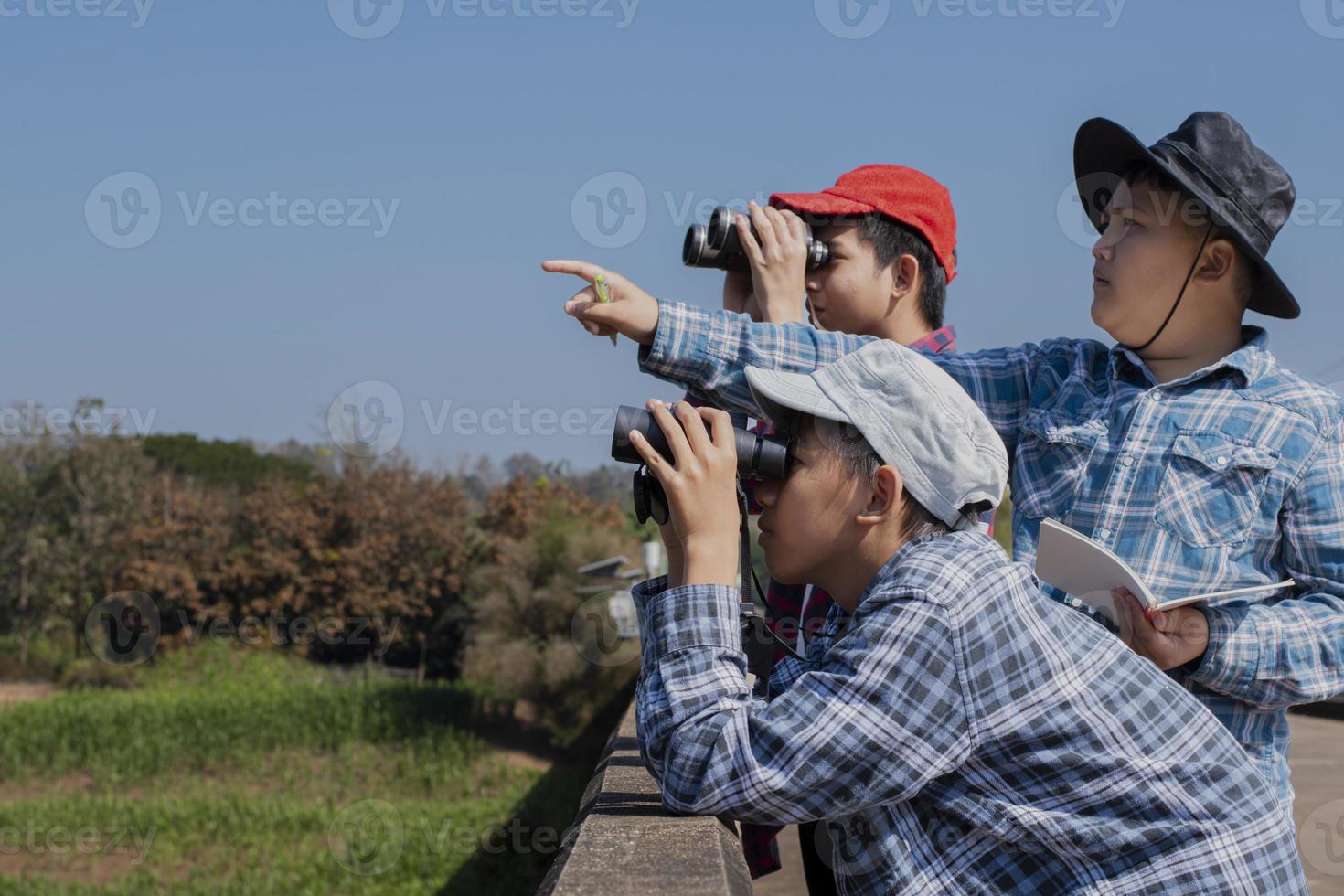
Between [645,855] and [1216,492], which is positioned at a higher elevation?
[1216,492]

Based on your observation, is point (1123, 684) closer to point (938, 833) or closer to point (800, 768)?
point (938, 833)

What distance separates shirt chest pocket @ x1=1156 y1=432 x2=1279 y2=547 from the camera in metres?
1.83

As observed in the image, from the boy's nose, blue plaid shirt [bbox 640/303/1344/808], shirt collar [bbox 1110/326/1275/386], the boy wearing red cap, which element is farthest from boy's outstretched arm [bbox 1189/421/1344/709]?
the boy wearing red cap

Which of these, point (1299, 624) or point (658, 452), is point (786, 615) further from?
point (1299, 624)

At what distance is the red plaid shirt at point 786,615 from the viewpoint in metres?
2.46

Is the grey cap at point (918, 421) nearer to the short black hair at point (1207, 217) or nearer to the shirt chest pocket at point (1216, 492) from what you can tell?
the shirt chest pocket at point (1216, 492)

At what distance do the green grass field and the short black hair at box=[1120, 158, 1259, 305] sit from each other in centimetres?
975

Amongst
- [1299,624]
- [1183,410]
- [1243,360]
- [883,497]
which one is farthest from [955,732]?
[1243,360]

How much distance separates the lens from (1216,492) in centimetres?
184

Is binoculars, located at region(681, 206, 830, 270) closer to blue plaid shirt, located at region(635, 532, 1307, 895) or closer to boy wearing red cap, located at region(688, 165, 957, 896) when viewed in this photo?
boy wearing red cap, located at region(688, 165, 957, 896)

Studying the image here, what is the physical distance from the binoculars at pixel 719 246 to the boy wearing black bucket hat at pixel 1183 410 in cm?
42

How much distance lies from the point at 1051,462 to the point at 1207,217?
0.43 m

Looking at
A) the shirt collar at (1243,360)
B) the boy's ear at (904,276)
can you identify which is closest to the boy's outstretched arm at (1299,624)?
the shirt collar at (1243,360)

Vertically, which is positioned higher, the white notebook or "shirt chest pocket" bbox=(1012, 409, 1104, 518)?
"shirt chest pocket" bbox=(1012, 409, 1104, 518)
